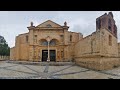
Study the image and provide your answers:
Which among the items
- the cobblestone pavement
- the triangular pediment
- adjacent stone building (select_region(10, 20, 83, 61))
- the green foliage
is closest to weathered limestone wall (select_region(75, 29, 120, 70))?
the cobblestone pavement

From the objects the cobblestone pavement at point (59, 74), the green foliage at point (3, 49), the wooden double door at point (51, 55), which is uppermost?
the green foliage at point (3, 49)

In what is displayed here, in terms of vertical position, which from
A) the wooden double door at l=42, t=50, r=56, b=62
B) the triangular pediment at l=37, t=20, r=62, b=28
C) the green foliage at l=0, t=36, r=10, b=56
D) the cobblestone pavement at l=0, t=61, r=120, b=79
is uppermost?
the triangular pediment at l=37, t=20, r=62, b=28

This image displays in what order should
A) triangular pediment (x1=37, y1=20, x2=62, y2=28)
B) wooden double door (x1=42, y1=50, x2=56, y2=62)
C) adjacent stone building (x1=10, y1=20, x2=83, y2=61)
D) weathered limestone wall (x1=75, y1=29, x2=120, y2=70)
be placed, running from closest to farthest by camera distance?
weathered limestone wall (x1=75, y1=29, x2=120, y2=70) → adjacent stone building (x1=10, y1=20, x2=83, y2=61) → wooden double door (x1=42, y1=50, x2=56, y2=62) → triangular pediment (x1=37, y1=20, x2=62, y2=28)

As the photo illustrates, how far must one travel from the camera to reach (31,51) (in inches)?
739

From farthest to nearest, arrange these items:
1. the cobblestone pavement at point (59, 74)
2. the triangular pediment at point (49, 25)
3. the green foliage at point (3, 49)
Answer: the green foliage at point (3, 49) → the triangular pediment at point (49, 25) → the cobblestone pavement at point (59, 74)

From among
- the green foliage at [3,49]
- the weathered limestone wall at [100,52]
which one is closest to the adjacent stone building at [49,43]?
the weathered limestone wall at [100,52]

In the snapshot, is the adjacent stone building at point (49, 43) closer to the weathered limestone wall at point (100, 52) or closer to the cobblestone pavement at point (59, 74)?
the weathered limestone wall at point (100, 52)

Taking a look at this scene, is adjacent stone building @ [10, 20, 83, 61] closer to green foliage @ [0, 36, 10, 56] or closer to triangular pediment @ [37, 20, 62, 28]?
triangular pediment @ [37, 20, 62, 28]

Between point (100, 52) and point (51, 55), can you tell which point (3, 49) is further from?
point (100, 52)

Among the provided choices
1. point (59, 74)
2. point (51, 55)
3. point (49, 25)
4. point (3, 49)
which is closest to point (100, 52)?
point (59, 74)
